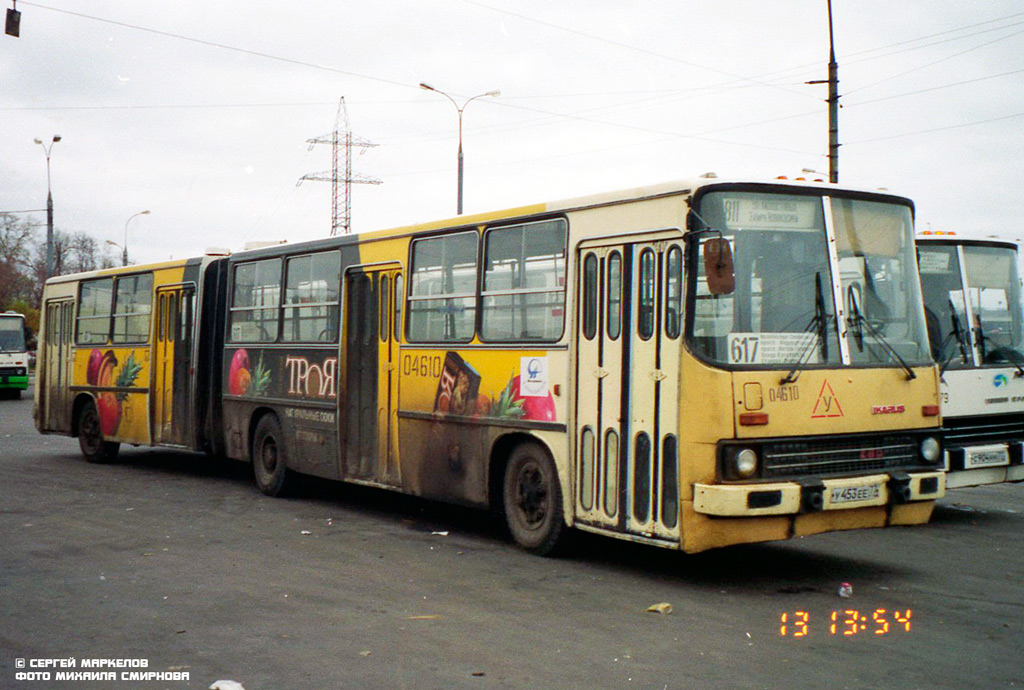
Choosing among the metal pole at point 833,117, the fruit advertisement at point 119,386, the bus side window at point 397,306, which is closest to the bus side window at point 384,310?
the bus side window at point 397,306

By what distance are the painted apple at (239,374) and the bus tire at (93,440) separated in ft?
13.9

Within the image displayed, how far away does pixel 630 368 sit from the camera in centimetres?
834

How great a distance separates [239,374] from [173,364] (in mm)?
1931

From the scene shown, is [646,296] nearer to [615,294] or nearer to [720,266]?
[615,294]

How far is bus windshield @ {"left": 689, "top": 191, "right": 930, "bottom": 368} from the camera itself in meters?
7.78

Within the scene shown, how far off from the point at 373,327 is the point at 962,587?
6221 millimetres

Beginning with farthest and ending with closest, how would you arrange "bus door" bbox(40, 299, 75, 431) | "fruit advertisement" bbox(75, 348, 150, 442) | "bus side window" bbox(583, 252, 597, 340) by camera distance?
"bus door" bbox(40, 299, 75, 431)
"fruit advertisement" bbox(75, 348, 150, 442)
"bus side window" bbox(583, 252, 597, 340)

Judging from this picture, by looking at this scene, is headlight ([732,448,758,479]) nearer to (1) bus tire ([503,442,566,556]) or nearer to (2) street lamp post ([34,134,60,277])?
(1) bus tire ([503,442,566,556])

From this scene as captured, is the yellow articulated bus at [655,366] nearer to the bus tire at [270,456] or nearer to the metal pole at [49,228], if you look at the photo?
the bus tire at [270,456]

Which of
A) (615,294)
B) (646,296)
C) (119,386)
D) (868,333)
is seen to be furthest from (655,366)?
(119,386)

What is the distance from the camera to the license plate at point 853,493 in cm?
781

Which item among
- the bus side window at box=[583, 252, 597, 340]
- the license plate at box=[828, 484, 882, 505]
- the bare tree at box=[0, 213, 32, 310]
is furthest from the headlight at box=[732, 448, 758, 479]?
the bare tree at box=[0, 213, 32, 310]

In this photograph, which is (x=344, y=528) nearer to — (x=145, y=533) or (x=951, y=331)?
(x=145, y=533)

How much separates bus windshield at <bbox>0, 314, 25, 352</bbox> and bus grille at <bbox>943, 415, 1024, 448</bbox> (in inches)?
1309
